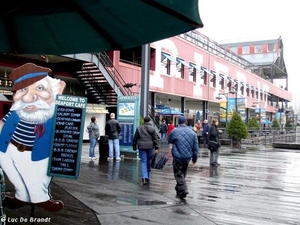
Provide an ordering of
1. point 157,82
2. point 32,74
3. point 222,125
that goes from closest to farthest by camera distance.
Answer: point 32,74 < point 157,82 < point 222,125

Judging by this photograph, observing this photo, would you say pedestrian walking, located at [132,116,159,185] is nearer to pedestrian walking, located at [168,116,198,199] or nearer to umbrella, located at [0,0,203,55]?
pedestrian walking, located at [168,116,198,199]

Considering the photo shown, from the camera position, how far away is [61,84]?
16.9ft

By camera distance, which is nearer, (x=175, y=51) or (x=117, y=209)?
(x=117, y=209)

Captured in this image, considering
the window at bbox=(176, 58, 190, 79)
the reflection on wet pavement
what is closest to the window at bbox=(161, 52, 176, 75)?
the window at bbox=(176, 58, 190, 79)

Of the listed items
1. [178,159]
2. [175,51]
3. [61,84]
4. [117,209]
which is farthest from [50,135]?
[175,51]

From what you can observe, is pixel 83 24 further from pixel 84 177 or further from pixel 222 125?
pixel 222 125

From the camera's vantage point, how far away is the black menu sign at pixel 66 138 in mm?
5066

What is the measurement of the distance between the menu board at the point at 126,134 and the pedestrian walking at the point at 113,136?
681mm

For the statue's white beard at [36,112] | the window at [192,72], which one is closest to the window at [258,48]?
the window at [192,72]

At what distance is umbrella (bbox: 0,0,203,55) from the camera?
2717mm

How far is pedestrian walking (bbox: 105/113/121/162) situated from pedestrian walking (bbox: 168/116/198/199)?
609 centimetres

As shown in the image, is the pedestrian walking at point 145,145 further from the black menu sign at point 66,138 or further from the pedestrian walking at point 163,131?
the pedestrian walking at point 163,131

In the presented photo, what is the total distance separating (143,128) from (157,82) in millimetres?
21005

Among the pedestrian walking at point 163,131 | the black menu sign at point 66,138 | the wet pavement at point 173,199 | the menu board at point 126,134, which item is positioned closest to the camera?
the black menu sign at point 66,138
